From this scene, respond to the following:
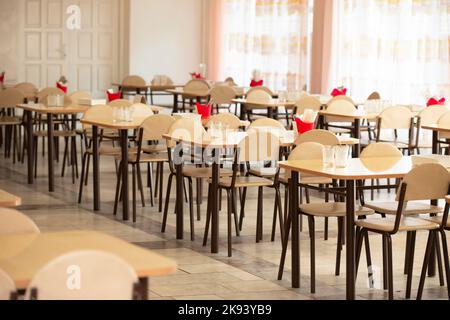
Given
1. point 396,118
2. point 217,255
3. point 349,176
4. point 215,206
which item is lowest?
point 217,255

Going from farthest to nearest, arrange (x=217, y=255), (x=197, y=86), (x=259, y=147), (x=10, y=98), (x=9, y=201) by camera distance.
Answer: (x=197, y=86) → (x=10, y=98) → (x=259, y=147) → (x=217, y=255) → (x=9, y=201)

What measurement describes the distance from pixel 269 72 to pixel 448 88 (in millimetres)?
4056

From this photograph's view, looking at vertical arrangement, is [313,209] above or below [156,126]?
below

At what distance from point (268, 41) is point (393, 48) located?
3.09 metres

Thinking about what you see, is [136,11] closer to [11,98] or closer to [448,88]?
[11,98]

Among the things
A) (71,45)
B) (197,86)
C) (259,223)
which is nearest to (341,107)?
(259,223)

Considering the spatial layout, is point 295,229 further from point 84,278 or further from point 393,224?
point 84,278

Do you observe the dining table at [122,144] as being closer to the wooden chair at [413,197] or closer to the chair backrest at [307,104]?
the chair backrest at [307,104]

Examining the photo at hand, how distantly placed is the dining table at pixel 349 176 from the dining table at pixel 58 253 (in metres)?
1.88

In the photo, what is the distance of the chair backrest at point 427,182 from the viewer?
484 centimetres

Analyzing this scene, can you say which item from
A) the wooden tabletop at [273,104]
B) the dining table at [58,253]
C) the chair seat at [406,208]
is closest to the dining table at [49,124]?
the wooden tabletop at [273,104]

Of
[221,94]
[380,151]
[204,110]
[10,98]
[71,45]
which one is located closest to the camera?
[380,151]

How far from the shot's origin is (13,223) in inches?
137

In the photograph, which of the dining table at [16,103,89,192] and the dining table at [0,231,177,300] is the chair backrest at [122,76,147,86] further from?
the dining table at [0,231,177,300]
